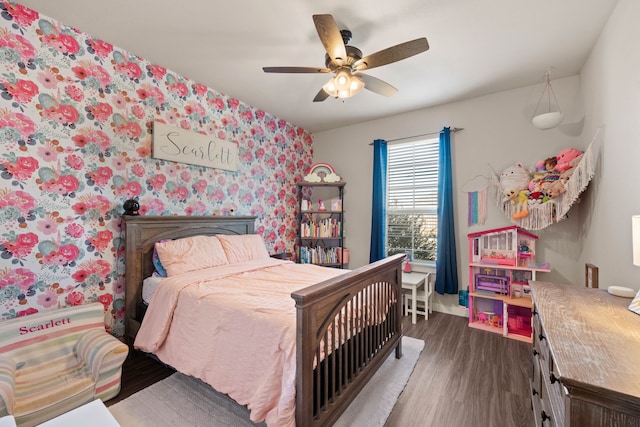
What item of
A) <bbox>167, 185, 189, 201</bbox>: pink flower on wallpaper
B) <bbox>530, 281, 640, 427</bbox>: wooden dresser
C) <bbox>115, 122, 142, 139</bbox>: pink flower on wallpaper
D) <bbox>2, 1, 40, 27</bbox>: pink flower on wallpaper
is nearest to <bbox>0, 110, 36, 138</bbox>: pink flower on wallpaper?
<bbox>115, 122, 142, 139</bbox>: pink flower on wallpaper

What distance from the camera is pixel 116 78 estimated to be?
2426mm

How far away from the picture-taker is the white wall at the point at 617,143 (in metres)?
1.63

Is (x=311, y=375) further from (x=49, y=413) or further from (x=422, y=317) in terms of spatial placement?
(x=422, y=317)

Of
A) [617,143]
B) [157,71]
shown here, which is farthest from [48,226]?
[617,143]

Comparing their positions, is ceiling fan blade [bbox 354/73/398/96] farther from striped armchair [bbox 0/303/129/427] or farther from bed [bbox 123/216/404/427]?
striped armchair [bbox 0/303/129/427]

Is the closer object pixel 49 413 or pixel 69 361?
pixel 49 413

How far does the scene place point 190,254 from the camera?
2.59m

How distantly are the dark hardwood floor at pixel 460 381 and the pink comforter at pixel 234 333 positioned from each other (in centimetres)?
31

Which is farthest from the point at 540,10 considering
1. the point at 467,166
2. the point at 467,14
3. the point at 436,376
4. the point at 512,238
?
the point at 436,376

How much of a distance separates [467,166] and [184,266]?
3345 mm

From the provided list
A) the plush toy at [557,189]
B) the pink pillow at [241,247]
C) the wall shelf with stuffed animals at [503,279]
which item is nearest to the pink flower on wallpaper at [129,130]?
the pink pillow at [241,247]

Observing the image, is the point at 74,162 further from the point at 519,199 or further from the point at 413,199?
the point at 519,199

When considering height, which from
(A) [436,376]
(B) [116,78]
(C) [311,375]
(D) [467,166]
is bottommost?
(A) [436,376]

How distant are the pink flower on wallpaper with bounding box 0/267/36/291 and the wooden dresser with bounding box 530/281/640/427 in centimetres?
303
